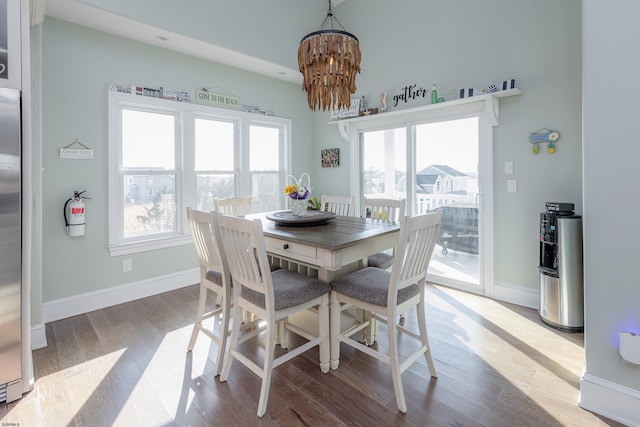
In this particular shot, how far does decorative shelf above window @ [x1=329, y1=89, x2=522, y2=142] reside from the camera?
120 inches

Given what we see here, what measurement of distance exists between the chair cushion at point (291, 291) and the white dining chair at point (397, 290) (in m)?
0.13

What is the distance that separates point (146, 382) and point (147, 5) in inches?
124

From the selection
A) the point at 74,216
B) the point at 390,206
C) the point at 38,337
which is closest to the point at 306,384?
the point at 390,206

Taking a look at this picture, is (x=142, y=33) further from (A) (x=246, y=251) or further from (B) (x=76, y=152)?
(A) (x=246, y=251)

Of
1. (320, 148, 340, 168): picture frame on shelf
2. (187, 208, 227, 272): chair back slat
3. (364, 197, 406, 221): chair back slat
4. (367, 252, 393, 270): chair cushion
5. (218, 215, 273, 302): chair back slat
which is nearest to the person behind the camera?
(218, 215, 273, 302): chair back slat

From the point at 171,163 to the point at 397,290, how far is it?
119 inches

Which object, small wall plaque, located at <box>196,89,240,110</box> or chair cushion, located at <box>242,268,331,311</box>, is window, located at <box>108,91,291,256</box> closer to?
small wall plaque, located at <box>196,89,240,110</box>

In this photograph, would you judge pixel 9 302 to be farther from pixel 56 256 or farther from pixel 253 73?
pixel 253 73

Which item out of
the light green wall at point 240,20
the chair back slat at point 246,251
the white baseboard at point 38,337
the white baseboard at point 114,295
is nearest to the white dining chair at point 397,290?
the chair back slat at point 246,251

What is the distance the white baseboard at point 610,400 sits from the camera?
1.58m

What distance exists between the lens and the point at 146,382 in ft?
6.42

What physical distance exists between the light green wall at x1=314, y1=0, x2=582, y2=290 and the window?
2.11 meters

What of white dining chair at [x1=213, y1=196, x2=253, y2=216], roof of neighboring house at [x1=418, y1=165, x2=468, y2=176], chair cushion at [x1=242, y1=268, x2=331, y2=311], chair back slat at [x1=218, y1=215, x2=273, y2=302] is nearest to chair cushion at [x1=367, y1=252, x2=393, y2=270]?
chair cushion at [x1=242, y1=268, x2=331, y2=311]

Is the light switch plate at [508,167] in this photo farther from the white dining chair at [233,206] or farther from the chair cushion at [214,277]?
the chair cushion at [214,277]
